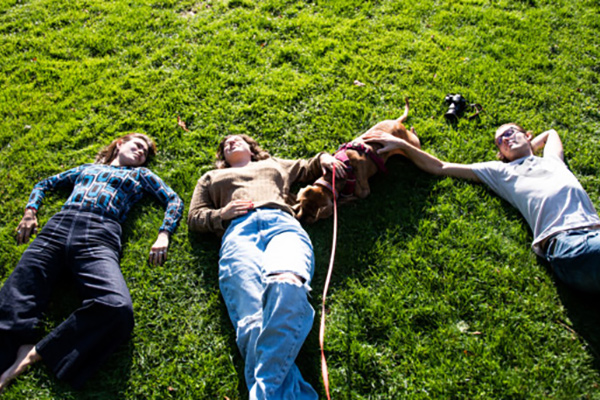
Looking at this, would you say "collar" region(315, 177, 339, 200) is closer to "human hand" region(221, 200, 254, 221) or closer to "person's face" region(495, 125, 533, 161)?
"human hand" region(221, 200, 254, 221)

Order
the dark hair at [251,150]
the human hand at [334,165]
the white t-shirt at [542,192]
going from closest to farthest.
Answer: the white t-shirt at [542,192] < the human hand at [334,165] < the dark hair at [251,150]

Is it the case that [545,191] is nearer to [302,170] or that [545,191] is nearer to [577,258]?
[577,258]

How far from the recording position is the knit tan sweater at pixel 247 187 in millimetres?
4301

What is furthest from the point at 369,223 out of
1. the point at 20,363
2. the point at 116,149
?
the point at 20,363

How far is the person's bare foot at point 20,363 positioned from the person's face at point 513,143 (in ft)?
17.9

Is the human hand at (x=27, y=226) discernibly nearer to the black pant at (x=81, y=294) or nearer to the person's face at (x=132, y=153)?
the black pant at (x=81, y=294)

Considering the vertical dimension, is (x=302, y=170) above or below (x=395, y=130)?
below

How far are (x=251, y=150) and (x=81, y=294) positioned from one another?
8.27ft

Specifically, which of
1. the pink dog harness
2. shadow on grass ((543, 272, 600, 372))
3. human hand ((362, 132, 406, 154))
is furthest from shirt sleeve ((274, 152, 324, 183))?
shadow on grass ((543, 272, 600, 372))

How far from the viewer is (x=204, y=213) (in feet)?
14.2

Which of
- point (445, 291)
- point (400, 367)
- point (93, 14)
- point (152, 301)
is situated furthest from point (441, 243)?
point (93, 14)

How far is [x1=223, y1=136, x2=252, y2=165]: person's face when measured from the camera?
4.80m

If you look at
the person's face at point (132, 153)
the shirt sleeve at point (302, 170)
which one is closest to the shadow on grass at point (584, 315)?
the shirt sleeve at point (302, 170)

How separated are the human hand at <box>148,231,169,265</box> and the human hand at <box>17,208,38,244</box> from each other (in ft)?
5.06
